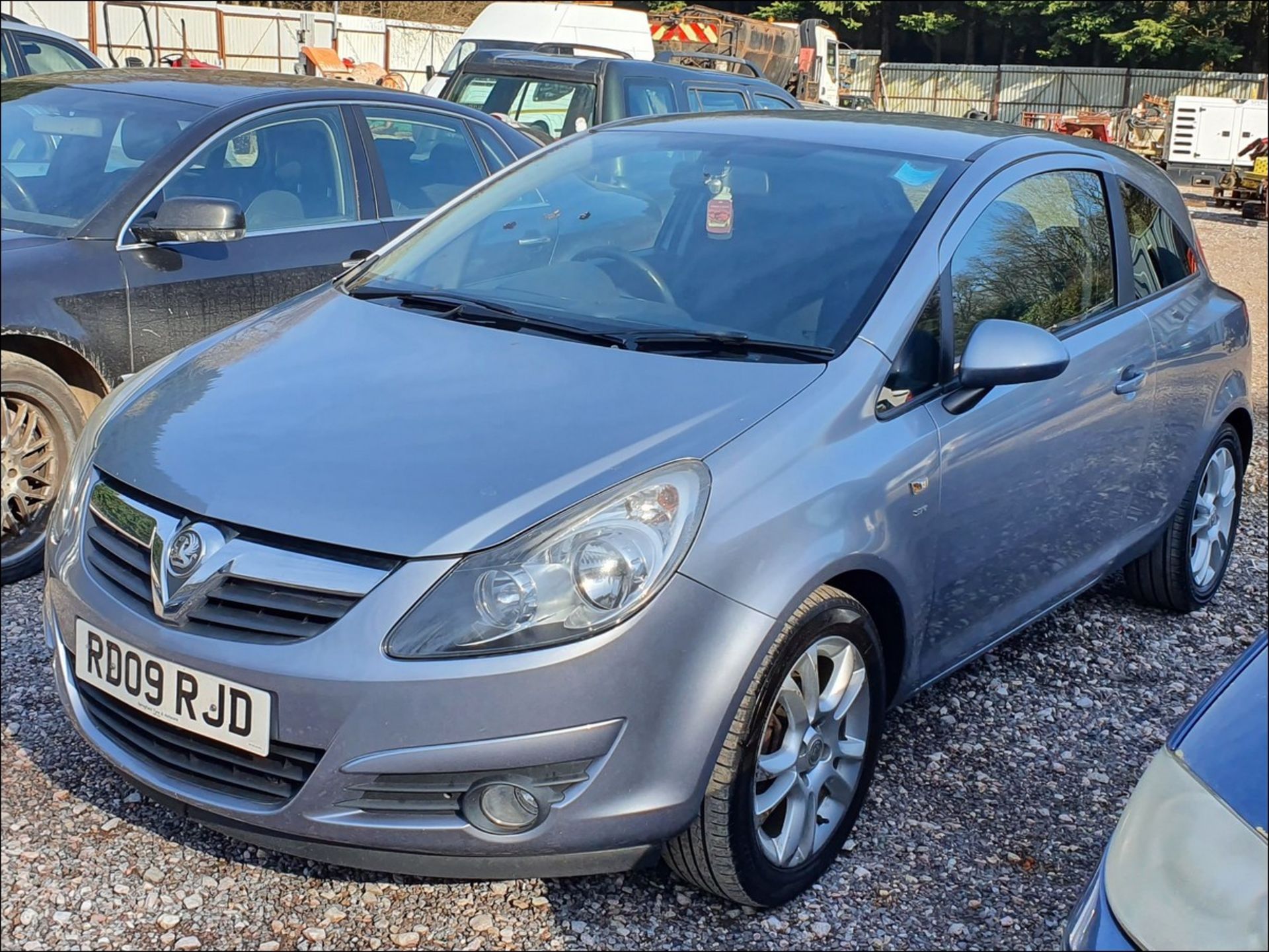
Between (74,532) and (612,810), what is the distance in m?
1.30

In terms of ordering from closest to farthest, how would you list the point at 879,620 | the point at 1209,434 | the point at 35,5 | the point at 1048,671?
the point at 879,620, the point at 1048,671, the point at 1209,434, the point at 35,5

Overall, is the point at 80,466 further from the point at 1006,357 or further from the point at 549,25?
the point at 549,25

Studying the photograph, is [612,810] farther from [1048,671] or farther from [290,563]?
[1048,671]

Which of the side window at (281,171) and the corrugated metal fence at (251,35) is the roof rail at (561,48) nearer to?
the side window at (281,171)

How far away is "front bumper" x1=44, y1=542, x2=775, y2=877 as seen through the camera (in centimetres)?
238

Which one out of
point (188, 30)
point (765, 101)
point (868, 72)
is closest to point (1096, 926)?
point (765, 101)

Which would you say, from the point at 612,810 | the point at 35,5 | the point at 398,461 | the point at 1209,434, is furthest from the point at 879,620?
the point at 35,5

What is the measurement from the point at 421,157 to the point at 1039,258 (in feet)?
10.1

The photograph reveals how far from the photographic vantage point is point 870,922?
2857mm

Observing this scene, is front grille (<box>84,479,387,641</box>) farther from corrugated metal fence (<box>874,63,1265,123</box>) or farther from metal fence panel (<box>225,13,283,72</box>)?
corrugated metal fence (<box>874,63,1265,123</box>)

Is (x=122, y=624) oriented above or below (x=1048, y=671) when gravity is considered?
above

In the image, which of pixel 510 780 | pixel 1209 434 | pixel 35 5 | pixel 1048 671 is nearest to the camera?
pixel 510 780

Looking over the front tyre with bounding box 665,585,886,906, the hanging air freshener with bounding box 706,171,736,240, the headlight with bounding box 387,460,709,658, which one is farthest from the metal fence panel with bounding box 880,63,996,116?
the headlight with bounding box 387,460,709,658

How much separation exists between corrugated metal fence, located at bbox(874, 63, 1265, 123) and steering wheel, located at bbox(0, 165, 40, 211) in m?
41.4
